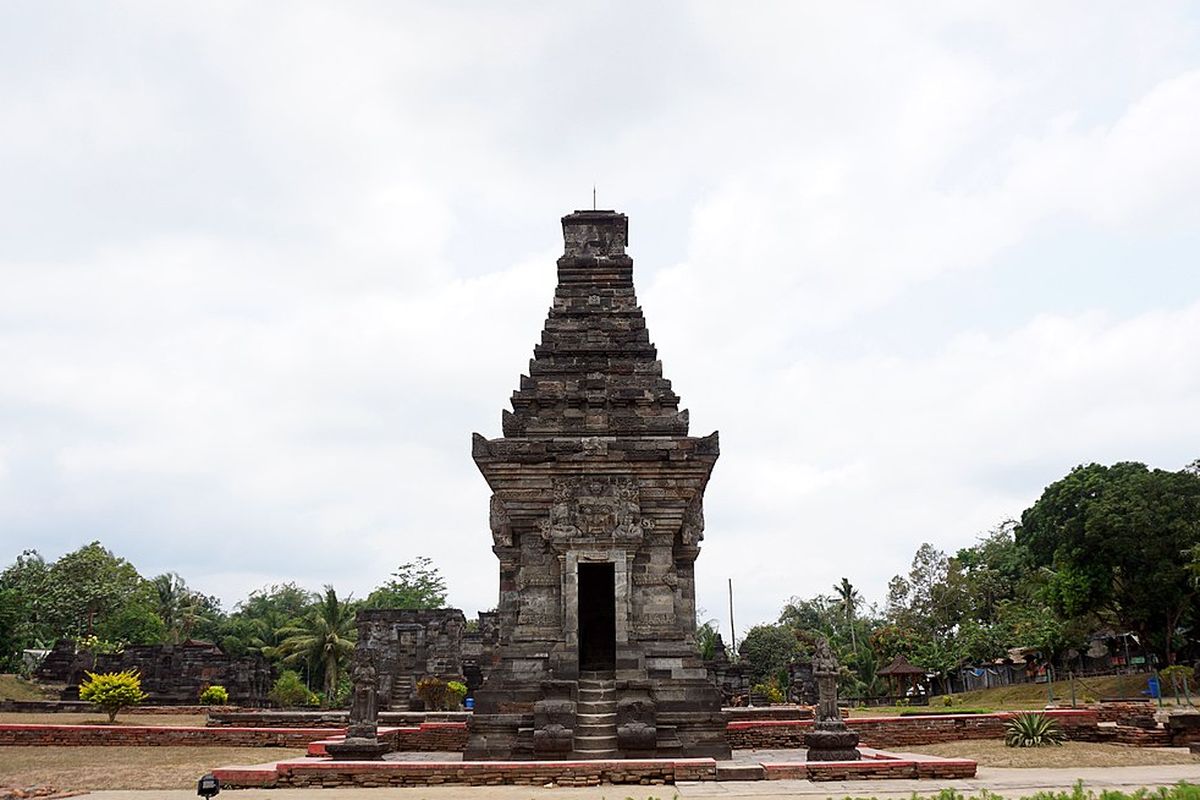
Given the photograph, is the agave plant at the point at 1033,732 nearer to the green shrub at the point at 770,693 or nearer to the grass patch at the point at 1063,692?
the grass patch at the point at 1063,692

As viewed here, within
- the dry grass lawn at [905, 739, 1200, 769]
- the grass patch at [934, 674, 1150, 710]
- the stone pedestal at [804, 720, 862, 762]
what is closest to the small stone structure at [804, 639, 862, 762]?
the stone pedestal at [804, 720, 862, 762]

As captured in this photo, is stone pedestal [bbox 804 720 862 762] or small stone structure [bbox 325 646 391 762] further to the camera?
small stone structure [bbox 325 646 391 762]

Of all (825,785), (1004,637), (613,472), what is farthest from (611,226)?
(1004,637)

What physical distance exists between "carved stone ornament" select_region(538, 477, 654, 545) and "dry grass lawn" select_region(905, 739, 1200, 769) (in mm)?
6716

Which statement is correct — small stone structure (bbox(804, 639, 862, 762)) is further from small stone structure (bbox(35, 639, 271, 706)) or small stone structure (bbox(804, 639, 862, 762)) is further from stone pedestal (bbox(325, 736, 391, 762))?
small stone structure (bbox(35, 639, 271, 706))

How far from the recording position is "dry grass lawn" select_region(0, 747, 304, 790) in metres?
12.8

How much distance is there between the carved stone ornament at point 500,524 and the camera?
16.1 meters

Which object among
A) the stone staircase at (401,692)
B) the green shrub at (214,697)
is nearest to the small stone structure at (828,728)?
the stone staircase at (401,692)

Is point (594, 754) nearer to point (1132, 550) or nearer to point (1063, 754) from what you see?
point (1063, 754)

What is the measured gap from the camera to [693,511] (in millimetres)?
16406

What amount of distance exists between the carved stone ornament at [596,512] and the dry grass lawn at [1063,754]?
672 centimetres

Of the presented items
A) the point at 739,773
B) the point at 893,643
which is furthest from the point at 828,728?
the point at 893,643

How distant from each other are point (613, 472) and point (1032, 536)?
32718 millimetres

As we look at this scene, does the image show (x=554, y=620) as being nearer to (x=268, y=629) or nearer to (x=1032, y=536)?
(x=1032, y=536)
